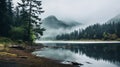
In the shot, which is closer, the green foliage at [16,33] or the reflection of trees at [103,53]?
the reflection of trees at [103,53]

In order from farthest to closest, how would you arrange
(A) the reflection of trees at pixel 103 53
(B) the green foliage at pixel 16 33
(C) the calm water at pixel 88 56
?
1. (B) the green foliage at pixel 16 33
2. (A) the reflection of trees at pixel 103 53
3. (C) the calm water at pixel 88 56

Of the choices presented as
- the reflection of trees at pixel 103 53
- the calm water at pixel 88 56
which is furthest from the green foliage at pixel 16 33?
the reflection of trees at pixel 103 53

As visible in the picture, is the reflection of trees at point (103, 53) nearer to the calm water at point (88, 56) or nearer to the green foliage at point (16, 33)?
the calm water at point (88, 56)

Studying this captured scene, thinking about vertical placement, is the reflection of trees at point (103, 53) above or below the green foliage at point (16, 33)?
below

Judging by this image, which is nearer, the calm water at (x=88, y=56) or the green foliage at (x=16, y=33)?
the calm water at (x=88, y=56)

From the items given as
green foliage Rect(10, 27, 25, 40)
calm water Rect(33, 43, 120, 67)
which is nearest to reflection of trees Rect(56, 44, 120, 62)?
calm water Rect(33, 43, 120, 67)

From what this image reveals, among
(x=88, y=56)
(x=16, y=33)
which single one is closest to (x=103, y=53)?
(x=88, y=56)

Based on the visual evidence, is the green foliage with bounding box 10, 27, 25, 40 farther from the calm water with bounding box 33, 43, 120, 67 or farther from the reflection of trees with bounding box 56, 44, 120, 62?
the reflection of trees with bounding box 56, 44, 120, 62

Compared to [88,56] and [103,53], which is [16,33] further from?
[88,56]

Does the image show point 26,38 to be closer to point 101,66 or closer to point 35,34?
point 35,34

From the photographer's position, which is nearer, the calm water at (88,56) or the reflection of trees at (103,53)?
the calm water at (88,56)

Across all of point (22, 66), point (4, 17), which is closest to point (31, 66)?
point (22, 66)

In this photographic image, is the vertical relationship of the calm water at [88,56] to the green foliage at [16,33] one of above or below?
below

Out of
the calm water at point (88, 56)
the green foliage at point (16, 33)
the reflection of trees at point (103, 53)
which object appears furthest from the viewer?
the green foliage at point (16, 33)
